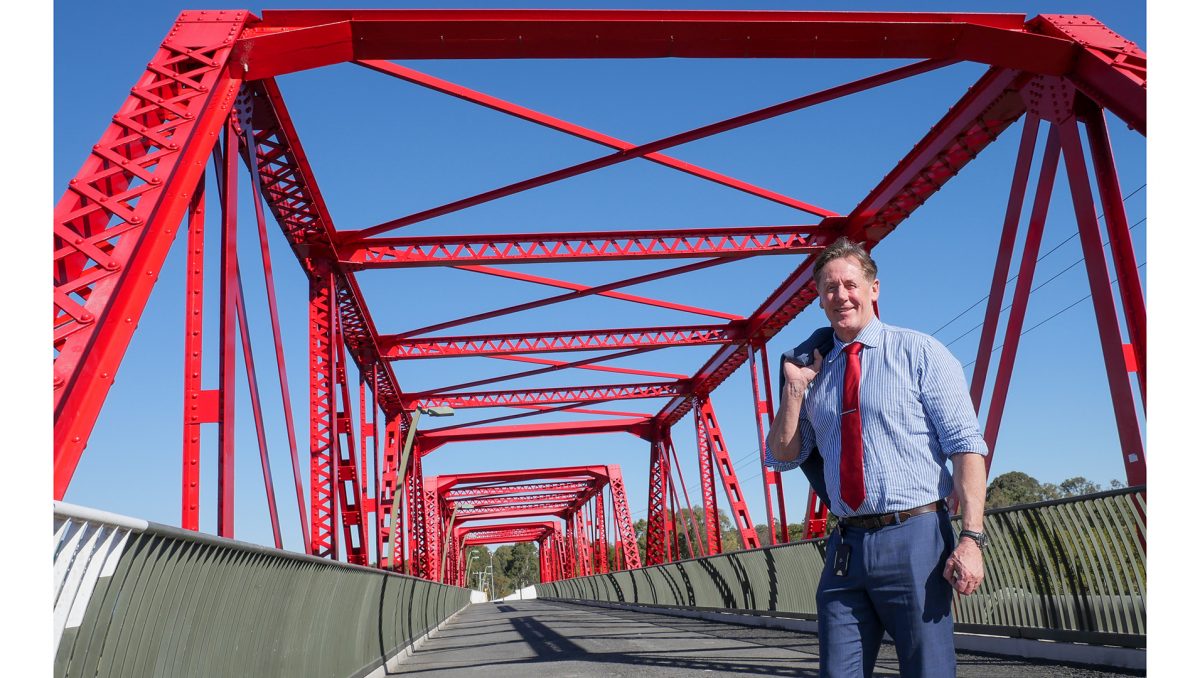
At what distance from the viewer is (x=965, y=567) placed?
8.60ft

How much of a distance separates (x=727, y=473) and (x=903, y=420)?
22.4 m

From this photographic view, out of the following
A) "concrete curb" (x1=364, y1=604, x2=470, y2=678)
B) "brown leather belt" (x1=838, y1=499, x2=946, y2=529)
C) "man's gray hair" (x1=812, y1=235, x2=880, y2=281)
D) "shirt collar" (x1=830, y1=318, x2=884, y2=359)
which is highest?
"man's gray hair" (x1=812, y1=235, x2=880, y2=281)

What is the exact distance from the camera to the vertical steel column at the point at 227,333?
8703 millimetres

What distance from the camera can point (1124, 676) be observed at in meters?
6.18

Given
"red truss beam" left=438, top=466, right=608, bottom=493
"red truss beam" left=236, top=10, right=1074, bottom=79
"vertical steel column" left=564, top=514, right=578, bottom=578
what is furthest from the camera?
"vertical steel column" left=564, top=514, right=578, bottom=578

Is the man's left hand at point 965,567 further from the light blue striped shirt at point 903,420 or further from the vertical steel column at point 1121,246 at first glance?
the vertical steel column at point 1121,246

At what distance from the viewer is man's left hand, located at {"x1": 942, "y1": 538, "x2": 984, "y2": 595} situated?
2.61 meters

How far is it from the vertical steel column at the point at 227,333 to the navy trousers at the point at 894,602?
22.8ft

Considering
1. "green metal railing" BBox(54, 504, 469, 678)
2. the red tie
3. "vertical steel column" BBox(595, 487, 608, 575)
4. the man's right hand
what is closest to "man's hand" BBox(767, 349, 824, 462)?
the man's right hand

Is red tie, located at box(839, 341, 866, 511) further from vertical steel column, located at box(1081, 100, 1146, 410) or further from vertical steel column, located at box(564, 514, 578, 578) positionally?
vertical steel column, located at box(564, 514, 578, 578)

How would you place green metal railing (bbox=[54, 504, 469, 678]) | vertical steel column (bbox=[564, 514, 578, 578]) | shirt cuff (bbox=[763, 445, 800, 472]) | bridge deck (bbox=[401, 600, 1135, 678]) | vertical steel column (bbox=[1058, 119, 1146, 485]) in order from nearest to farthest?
green metal railing (bbox=[54, 504, 469, 678]) → shirt cuff (bbox=[763, 445, 800, 472]) → bridge deck (bbox=[401, 600, 1135, 678]) → vertical steel column (bbox=[1058, 119, 1146, 485]) → vertical steel column (bbox=[564, 514, 578, 578])

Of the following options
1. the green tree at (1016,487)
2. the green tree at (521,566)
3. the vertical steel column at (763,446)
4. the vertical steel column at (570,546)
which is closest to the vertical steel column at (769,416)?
the vertical steel column at (763,446)

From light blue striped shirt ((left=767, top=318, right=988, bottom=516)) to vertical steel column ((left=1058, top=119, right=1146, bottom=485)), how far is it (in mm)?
6452

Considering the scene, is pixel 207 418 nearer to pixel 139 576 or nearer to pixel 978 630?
pixel 139 576
